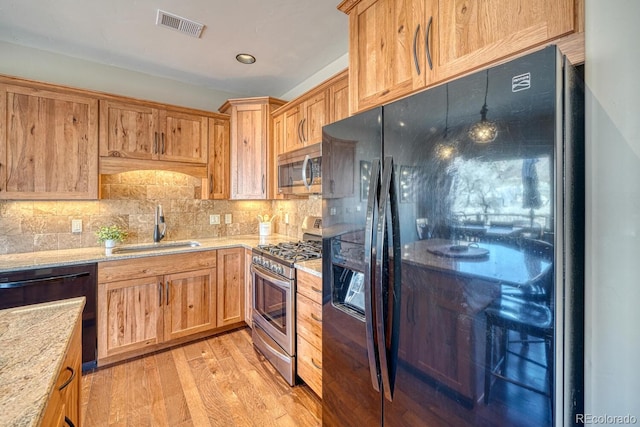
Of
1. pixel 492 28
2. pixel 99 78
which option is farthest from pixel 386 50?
pixel 99 78

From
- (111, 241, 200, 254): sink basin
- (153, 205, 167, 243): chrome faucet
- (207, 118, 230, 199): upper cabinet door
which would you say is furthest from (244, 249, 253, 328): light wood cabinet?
(153, 205, 167, 243): chrome faucet

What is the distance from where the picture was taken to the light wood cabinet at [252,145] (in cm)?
300

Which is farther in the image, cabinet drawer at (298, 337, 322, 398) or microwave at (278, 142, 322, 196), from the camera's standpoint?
microwave at (278, 142, 322, 196)

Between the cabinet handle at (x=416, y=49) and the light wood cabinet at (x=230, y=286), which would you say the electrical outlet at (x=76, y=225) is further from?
the cabinet handle at (x=416, y=49)

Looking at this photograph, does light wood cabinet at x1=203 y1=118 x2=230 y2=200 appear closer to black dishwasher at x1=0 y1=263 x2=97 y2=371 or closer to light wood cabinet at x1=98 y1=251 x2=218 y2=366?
light wood cabinet at x1=98 y1=251 x2=218 y2=366

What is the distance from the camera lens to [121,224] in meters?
2.81

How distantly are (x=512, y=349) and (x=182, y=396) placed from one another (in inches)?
82.9

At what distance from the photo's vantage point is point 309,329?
186 cm

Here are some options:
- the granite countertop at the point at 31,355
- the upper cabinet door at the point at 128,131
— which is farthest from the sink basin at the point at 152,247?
the granite countertop at the point at 31,355

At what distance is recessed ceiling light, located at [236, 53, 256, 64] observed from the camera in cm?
256

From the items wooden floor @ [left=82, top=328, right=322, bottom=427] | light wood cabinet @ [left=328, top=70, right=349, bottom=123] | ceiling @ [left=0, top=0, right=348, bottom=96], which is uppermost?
ceiling @ [left=0, top=0, right=348, bottom=96]

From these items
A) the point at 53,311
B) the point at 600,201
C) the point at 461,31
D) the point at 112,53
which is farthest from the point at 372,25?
the point at 112,53

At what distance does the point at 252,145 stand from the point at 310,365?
2217 mm

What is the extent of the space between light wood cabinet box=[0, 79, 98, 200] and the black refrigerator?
246 centimetres
